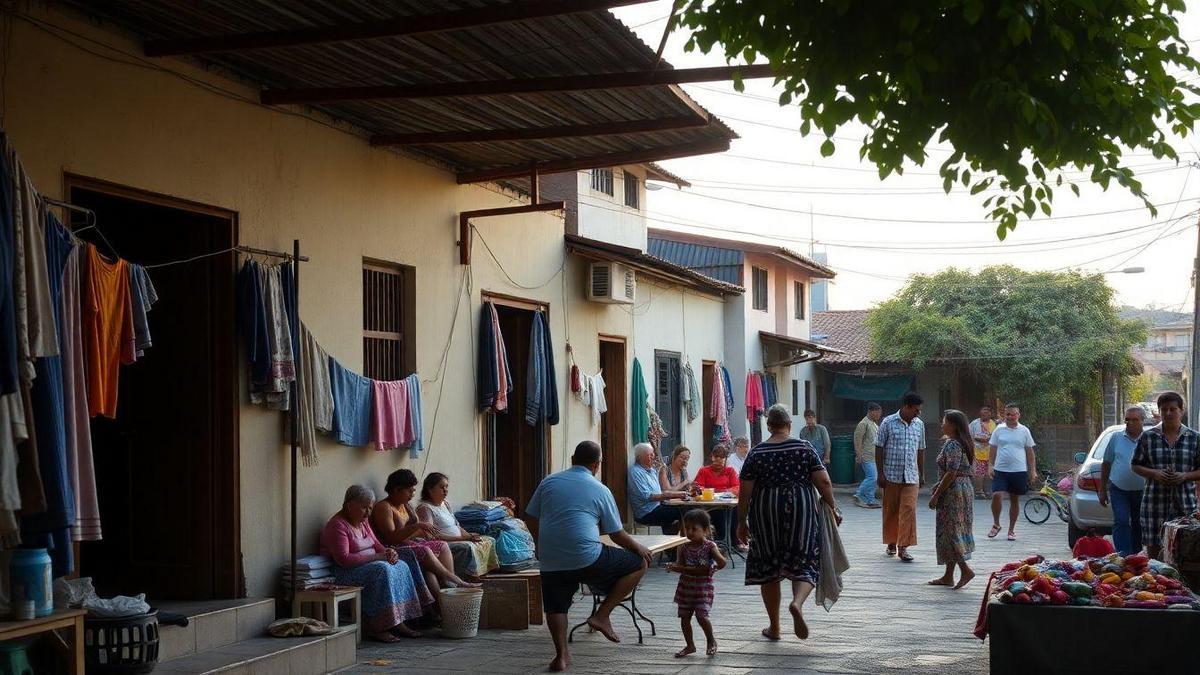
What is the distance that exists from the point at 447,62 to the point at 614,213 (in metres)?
11.1

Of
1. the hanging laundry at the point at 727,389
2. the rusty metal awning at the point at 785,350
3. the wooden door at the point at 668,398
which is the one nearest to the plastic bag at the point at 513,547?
the wooden door at the point at 668,398

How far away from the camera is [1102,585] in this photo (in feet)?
23.8

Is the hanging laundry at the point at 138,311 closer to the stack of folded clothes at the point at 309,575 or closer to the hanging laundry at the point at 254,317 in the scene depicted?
the hanging laundry at the point at 254,317

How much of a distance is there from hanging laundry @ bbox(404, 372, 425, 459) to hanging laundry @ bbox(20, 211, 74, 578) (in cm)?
456

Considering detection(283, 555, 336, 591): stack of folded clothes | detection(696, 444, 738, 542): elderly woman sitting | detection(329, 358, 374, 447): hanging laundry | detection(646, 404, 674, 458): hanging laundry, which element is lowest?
detection(283, 555, 336, 591): stack of folded clothes

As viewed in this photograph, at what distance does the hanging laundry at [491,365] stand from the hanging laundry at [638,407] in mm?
4553

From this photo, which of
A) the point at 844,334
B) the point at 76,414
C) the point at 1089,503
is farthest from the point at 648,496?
the point at 844,334

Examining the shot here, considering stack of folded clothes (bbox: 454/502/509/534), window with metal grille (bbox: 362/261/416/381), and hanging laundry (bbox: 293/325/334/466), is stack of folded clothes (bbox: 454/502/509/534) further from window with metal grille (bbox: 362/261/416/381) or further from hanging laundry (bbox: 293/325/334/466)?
hanging laundry (bbox: 293/325/334/466)

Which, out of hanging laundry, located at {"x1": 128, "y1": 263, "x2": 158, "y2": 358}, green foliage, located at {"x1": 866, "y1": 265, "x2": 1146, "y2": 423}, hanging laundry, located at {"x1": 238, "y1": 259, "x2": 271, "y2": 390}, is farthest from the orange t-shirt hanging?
green foliage, located at {"x1": 866, "y1": 265, "x2": 1146, "y2": 423}

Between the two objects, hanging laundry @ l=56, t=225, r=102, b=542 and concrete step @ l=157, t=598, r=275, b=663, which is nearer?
hanging laundry @ l=56, t=225, r=102, b=542

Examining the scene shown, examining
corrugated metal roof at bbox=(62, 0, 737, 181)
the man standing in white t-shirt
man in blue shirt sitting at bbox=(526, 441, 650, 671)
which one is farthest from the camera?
the man standing in white t-shirt

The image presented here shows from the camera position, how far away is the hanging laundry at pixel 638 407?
680 inches

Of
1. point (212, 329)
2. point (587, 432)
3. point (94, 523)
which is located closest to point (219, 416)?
point (212, 329)

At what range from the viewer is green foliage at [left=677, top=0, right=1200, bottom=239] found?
18.7ft
